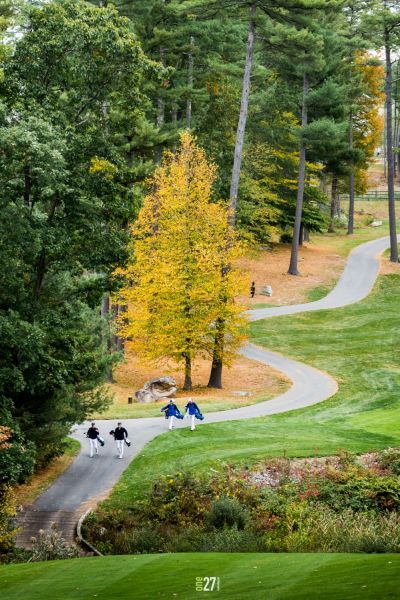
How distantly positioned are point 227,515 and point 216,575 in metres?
6.25

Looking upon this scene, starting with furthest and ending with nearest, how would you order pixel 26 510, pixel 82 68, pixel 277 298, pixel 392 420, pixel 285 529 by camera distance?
pixel 277 298 → pixel 392 420 → pixel 26 510 → pixel 82 68 → pixel 285 529

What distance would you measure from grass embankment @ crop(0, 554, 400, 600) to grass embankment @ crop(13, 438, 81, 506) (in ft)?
26.9

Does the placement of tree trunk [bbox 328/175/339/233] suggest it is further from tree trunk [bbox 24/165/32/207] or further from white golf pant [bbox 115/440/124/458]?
tree trunk [bbox 24/165/32/207]

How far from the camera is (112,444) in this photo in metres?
27.2

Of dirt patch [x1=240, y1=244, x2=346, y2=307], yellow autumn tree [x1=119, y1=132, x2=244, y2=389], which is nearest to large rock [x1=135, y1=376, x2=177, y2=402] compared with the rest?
yellow autumn tree [x1=119, y1=132, x2=244, y2=389]

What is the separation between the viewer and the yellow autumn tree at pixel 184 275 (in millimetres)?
36062

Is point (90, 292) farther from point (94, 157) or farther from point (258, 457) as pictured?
point (258, 457)

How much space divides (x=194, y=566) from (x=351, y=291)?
144 ft

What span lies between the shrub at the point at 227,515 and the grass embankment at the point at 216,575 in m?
4.09

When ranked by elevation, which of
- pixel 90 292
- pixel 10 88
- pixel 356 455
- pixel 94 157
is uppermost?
pixel 10 88

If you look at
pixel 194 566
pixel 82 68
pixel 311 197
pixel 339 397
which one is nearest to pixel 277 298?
pixel 311 197

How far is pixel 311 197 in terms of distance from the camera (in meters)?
62.2

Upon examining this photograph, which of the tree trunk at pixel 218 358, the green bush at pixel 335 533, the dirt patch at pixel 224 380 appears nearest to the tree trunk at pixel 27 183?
the green bush at pixel 335 533

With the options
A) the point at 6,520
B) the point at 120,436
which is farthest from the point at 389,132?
the point at 6,520
